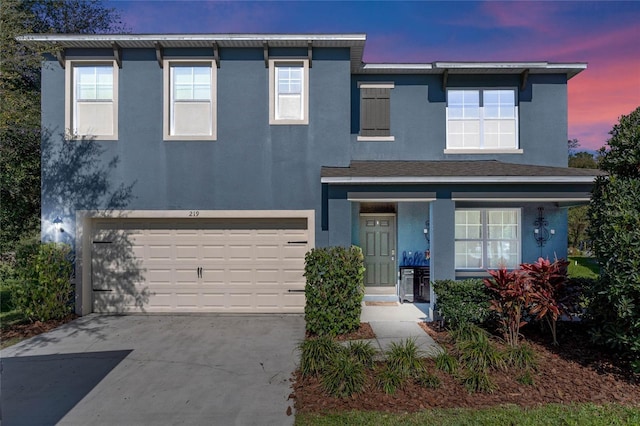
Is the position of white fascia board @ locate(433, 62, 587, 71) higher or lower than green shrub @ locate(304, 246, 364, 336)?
higher

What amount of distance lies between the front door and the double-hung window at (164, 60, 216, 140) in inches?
199

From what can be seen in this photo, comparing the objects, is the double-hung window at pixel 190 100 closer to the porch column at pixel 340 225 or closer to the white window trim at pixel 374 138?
the porch column at pixel 340 225

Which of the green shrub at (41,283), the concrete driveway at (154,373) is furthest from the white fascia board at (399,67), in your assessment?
the green shrub at (41,283)

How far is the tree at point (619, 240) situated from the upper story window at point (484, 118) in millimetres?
4361

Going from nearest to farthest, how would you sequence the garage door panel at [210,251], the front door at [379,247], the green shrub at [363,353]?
the green shrub at [363,353], the garage door panel at [210,251], the front door at [379,247]

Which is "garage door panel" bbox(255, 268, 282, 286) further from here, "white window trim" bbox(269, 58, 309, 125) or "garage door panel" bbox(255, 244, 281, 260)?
"white window trim" bbox(269, 58, 309, 125)

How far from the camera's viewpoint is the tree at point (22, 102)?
805cm

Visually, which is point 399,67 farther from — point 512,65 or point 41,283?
point 41,283

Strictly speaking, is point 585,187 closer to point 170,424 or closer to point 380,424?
point 380,424

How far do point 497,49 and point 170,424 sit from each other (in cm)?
1241

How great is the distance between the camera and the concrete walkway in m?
6.48

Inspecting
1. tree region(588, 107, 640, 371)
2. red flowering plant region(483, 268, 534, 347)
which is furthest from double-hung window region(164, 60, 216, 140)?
tree region(588, 107, 640, 371)

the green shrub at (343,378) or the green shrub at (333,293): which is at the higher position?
the green shrub at (333,293)

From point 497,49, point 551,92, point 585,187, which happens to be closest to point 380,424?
point 585,187
